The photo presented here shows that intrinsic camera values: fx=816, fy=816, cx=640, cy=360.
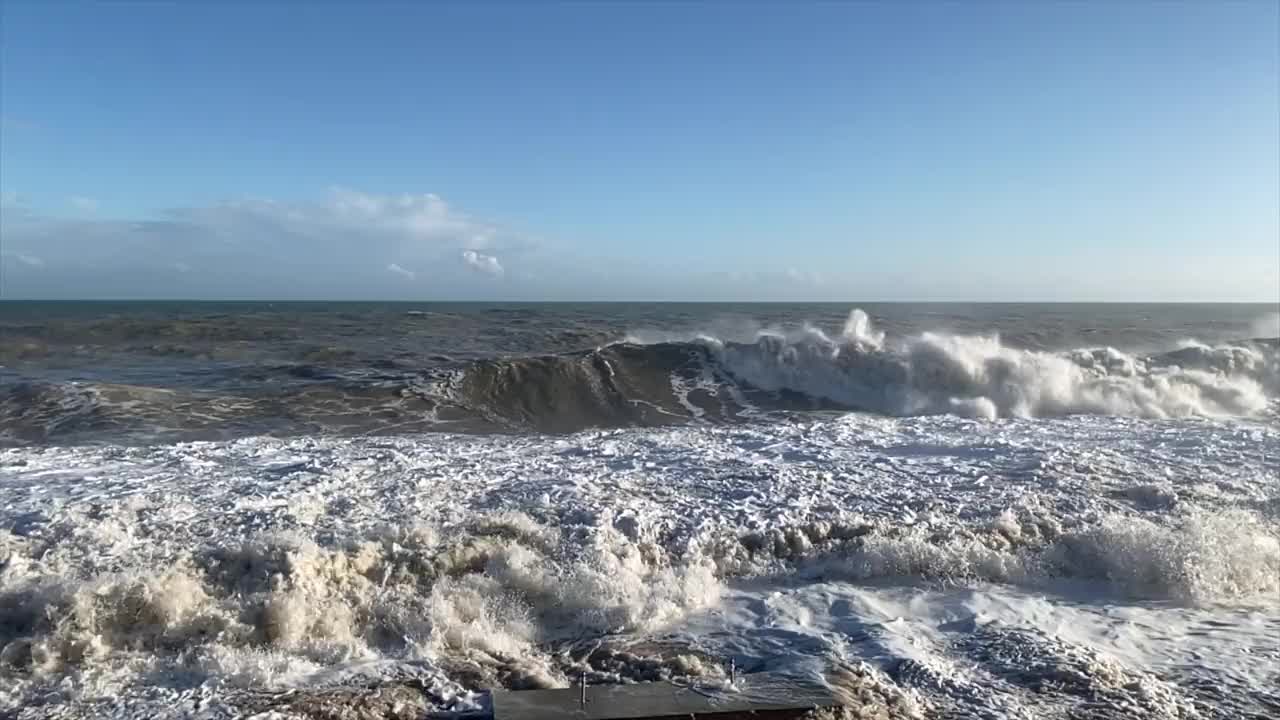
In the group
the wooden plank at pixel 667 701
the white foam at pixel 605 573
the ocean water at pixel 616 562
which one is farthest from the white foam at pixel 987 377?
the wooden plank at pixel 667 701

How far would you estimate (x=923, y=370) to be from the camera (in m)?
17.3

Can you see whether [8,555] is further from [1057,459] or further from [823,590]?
[1057,459]

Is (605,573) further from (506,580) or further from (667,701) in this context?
(667,701)

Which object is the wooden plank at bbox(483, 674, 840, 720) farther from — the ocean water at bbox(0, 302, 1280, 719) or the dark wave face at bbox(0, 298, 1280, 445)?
the dark wave face at bbox(0, 298, 1280, 445)

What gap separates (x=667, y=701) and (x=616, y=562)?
1871mm

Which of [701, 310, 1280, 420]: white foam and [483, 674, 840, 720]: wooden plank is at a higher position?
[701, 310, 1280, 420]: white foam

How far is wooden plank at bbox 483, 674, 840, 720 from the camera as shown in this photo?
4199 mm

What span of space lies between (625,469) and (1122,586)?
4.69 metres

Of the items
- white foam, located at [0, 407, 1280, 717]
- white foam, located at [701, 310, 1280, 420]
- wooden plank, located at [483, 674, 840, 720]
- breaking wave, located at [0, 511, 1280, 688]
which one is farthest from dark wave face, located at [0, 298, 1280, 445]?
wooden plank, located at [483, 674, 840, 720]

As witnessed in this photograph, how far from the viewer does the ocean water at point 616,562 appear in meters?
4.69

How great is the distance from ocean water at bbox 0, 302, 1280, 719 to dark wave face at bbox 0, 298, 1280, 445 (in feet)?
0.85

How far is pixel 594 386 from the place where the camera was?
53.4 feet

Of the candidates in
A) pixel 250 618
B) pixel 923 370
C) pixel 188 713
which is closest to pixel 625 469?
pixel 250 618

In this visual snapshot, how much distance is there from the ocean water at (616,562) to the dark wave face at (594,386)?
0.85 feet
